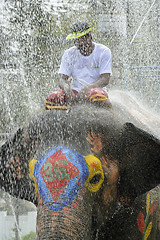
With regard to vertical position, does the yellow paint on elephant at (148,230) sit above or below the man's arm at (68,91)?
below

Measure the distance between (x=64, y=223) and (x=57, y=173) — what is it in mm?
289

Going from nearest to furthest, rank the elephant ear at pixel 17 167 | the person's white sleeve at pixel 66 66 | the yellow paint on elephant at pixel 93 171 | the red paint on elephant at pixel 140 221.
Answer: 1. the yellow paint on elephant at pixel 93 171
2. the elephant ear at pixel 17 167
3. the red paint on elephant at pixel 140 221
4. the person's white sleeve at pixel 66 66

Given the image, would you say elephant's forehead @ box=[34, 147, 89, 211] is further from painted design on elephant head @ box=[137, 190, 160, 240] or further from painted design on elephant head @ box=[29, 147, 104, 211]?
painted design on elephant head @ box=[137, 190, 160, 240]

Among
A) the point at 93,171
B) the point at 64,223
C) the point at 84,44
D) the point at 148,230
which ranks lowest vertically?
the point at 148,230

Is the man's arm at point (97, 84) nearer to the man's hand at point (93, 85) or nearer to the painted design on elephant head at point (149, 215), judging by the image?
the man's hand at point (93, 85)

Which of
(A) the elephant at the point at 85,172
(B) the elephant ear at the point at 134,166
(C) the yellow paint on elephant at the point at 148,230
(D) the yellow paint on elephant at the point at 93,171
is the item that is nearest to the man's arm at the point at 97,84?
(A) the elephant at the point at 85,172

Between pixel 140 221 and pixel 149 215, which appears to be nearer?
pixel 140 221

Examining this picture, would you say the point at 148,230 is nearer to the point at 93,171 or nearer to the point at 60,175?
the point at 93,171

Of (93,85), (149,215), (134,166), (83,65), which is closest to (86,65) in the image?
(83,65)

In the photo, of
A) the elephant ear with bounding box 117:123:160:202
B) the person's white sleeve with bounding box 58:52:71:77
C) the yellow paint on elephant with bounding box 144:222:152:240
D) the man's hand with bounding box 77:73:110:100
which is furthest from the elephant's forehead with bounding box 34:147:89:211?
the person's white sleeve with bounding box 58:52:71:77

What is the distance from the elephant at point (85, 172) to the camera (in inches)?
83.0

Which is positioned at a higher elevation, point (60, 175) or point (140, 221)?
point (60, 175)

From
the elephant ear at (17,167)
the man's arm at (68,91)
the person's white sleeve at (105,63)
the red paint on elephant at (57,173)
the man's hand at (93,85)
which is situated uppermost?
the person's white sleeve at (105,63)

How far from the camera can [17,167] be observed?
8.79 ft
